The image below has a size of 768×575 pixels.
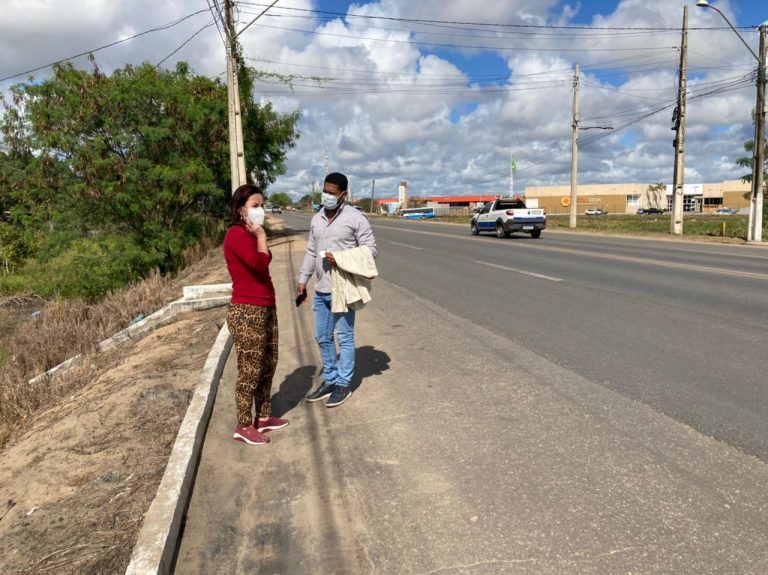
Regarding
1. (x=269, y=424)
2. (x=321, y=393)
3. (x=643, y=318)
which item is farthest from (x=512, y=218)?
(x=269, y=424)

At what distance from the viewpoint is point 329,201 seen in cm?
465

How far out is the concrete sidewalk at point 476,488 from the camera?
2.84m

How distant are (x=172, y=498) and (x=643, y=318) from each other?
658 cm

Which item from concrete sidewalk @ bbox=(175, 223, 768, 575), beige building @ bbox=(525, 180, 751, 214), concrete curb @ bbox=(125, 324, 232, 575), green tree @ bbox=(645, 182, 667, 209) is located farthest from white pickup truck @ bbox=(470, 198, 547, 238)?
green tree @ bbox=(645, 182, 667, 209)

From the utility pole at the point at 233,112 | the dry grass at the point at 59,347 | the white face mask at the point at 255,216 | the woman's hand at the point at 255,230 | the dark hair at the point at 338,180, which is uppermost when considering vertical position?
the utility pole at the point at 233,112

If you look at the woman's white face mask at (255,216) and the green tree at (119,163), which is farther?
the green tree at (119,163)

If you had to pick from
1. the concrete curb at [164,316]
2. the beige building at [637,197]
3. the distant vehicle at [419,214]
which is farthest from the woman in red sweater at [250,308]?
the beige building at [637,197]

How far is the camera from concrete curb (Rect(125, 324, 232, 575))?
273 centimetres

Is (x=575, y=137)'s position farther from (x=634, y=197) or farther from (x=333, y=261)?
(x=634, y=197)

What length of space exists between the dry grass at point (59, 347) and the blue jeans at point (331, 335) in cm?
354

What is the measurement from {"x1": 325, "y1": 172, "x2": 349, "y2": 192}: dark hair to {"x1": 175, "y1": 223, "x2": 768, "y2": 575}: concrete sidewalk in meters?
1.86

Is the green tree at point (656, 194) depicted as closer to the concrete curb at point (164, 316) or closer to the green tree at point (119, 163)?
the green tree at point (119, 163)

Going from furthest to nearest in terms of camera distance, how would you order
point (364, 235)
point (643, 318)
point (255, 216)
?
point (643, 318) → point (364, 235) → point (255, 216)

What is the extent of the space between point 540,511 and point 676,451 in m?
1.26
